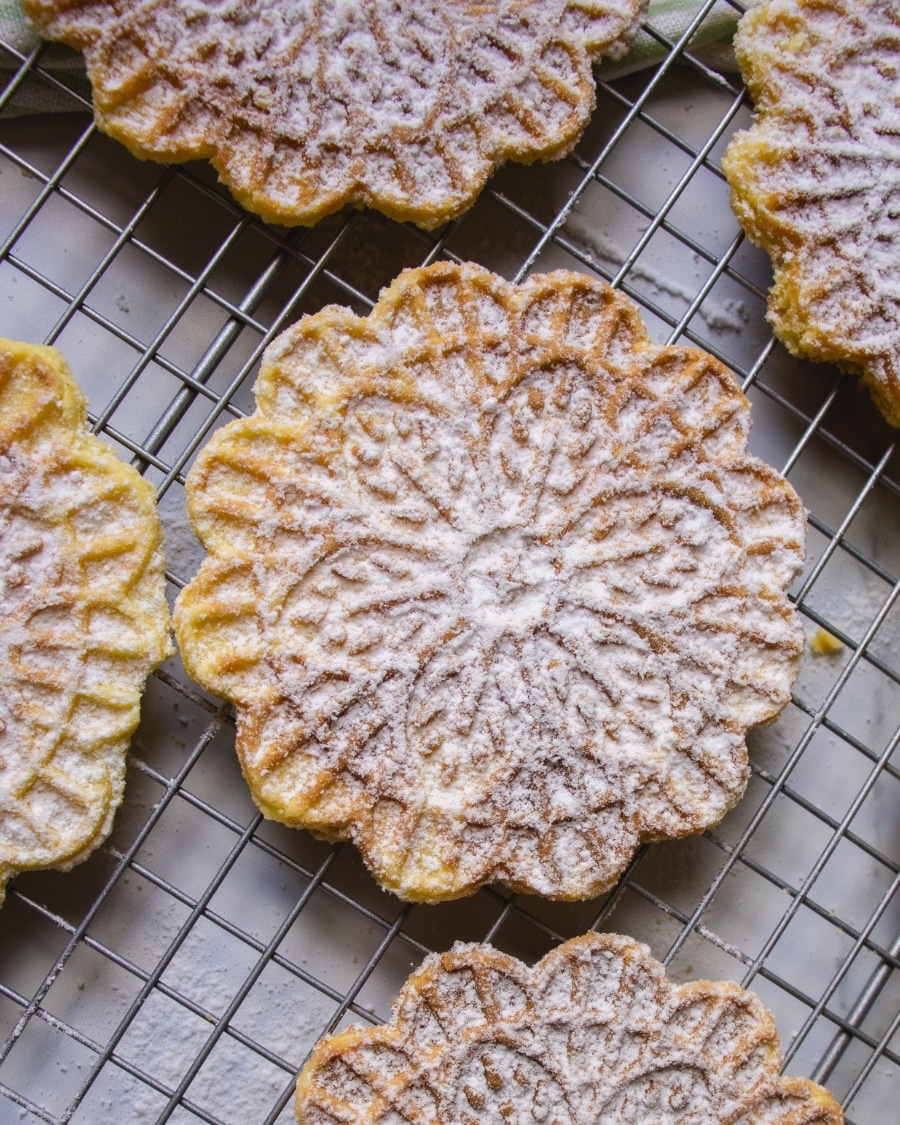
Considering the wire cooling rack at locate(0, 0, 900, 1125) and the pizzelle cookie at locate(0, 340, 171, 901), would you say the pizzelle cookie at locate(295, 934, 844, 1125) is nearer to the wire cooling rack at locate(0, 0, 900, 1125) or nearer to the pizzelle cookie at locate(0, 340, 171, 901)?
the wire cooling rack at locate(0, 0, 900, 1125)

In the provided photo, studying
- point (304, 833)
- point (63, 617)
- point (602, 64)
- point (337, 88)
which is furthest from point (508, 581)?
point (602, 64)

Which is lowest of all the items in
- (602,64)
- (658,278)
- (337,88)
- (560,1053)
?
(560,1053)

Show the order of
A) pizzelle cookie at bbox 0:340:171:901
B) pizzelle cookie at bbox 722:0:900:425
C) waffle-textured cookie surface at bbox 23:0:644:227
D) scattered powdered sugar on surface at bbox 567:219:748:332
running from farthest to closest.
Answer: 1. scattered powdered sugar on surface at bbox 567:219:748:332
2. pizzelle cookie at bbox 722:0:900:425
3. waffle-textured cookie surface at bbox 23:0:644:227
4. pizzelle cookie at bbox 0:340:171:901

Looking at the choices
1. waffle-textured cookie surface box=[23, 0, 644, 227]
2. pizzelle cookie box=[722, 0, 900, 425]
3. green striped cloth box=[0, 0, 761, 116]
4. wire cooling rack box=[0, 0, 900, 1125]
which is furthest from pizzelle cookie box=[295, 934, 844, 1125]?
green striped cloth box=[0, 0, 761, 116]

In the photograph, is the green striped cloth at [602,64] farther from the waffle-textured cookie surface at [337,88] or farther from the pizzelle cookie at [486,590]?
the pizzelle cookie at [486,590]

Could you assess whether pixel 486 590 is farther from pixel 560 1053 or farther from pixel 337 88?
pixel 337 88

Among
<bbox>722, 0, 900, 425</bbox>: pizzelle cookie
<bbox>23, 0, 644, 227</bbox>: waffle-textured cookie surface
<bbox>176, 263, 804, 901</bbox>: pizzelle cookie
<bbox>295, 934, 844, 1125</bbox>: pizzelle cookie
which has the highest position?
<bbox>722, 0, 900, 425</bbox>: pizzelle cookie
